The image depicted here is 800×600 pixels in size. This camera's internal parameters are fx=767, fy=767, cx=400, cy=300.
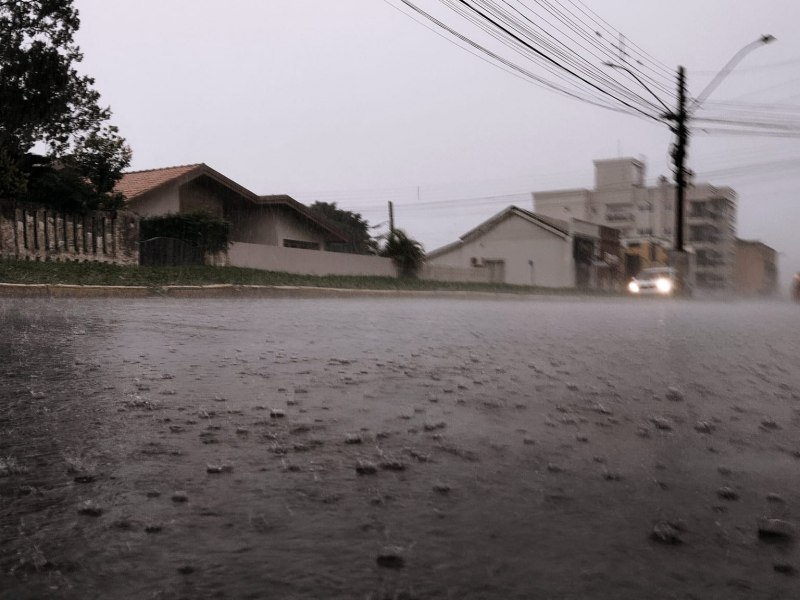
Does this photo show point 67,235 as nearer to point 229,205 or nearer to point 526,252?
point 229,205

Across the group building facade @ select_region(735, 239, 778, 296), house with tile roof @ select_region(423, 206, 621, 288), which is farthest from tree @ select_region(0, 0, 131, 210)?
building facade @ select_region(735, 239, 778, 296)

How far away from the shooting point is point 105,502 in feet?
7.32

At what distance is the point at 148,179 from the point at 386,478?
84.1 feet

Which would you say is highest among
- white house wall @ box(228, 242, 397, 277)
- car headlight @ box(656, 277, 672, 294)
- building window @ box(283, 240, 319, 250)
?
building window @ box(283, 240, 319, 250)

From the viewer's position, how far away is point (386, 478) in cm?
257

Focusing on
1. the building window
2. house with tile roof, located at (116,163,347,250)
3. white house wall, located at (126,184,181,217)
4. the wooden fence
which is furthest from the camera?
the building window

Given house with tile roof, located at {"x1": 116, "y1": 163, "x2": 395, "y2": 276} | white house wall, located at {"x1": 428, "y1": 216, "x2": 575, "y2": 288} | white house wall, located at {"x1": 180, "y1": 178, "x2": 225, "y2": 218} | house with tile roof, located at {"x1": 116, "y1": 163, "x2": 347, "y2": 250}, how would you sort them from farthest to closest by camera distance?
white house wall, located at {"x1": 428, "y1": 216, "x2": 575, "y2": 288} → white house wall, located at {"x1": 180, "y1": 178, "x2": 225, "y2": 218} → house with tile roof, located at {"x1": 116, "y1": 163, "x2": 347, "y2": 250} → house with tile roof, located at {"x1": 116, "y1": 163, "x2": 395, "y2": 276}

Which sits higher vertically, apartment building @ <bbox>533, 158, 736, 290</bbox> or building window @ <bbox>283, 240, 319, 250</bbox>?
apartment building @ <bbox>533, 158, 736, 290</bbox>

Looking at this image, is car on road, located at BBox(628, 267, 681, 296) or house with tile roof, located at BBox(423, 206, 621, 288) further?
house with tile roof, located at BBox(423, 206, 621, 288)

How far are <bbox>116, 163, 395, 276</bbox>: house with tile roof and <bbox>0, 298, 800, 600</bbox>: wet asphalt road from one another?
19.6 m

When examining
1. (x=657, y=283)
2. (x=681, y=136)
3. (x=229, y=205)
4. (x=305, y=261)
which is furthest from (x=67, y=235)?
(x=657, y=283)

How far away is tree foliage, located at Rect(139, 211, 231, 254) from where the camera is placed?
882 inches

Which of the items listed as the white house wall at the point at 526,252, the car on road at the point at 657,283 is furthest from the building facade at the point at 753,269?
the car on road at the point at 657,283

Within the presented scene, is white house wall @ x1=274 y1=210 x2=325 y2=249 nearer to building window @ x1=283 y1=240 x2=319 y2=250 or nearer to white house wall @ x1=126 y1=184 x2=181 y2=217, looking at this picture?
building window @ x1=283 y1=240 x2=319 y2=250
